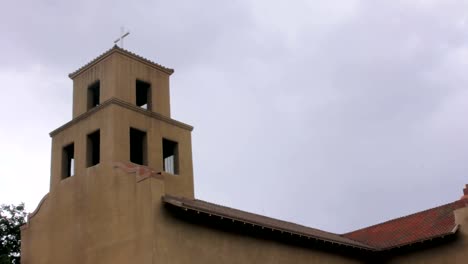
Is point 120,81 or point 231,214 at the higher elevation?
point 120,81

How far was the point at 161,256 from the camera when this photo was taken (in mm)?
23438

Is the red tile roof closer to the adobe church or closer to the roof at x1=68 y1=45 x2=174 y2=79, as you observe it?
the adobe church

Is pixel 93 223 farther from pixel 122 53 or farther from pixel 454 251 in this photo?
pixel 454 251

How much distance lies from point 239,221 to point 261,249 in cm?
199

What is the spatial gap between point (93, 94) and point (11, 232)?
1430cm

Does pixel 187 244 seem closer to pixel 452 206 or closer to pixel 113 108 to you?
pixel 113 108

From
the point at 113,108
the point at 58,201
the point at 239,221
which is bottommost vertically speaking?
the point at 239,221

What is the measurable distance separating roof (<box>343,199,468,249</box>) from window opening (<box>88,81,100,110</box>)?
579 inches

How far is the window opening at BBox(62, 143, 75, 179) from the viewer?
94.0 ft

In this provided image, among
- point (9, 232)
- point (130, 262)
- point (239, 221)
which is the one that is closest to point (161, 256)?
point (130, 262)

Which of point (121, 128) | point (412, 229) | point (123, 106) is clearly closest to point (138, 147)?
point (121, 128)

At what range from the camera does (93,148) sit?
28.1 meters

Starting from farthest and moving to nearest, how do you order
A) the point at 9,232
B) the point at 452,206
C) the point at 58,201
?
the point at 9,232 → the point at 452,206 → the point at 58,201

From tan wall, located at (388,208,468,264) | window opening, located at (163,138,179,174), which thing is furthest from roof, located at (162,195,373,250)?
tan wall, located at (388,208,468,264)
